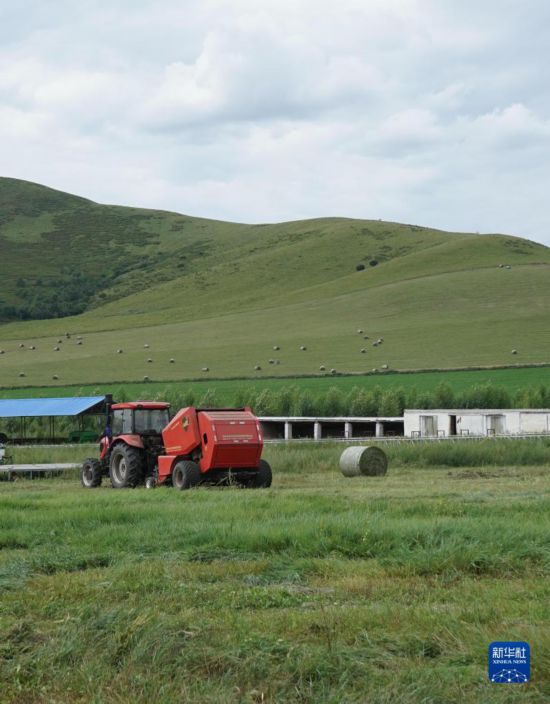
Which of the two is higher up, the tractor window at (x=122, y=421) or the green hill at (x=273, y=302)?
the green hill at (x=273, y=302)

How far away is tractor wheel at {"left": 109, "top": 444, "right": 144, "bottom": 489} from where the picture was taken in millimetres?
24672

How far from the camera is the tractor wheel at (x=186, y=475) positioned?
22.5 metres

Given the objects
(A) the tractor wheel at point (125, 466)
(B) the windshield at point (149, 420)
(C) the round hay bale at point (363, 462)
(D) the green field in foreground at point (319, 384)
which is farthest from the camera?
(D) the green field in foreground at point (319, 384)

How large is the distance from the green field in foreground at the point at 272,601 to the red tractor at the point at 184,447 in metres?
6.49

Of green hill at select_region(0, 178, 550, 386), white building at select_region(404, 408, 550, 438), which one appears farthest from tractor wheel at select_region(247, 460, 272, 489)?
green hill at select_region(0, 178, 550, 386)

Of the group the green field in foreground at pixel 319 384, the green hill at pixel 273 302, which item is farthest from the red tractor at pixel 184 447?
the green hill at pixel 273 302

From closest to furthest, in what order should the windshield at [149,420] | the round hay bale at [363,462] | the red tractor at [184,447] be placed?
the red tractor at [184,447], the windshield at [149,420], the round hay bale at [363,462]

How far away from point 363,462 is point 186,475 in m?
6.65

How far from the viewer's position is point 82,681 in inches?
257

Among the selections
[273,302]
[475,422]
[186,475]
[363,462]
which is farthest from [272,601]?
[273,302]

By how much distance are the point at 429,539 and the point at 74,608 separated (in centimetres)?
462

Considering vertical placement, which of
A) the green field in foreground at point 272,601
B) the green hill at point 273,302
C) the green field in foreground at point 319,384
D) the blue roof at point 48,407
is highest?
the green hill at point 273,302

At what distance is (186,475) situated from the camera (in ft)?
73.9

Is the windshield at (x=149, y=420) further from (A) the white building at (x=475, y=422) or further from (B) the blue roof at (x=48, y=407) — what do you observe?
(A) the white building at (x=475, y=422)
